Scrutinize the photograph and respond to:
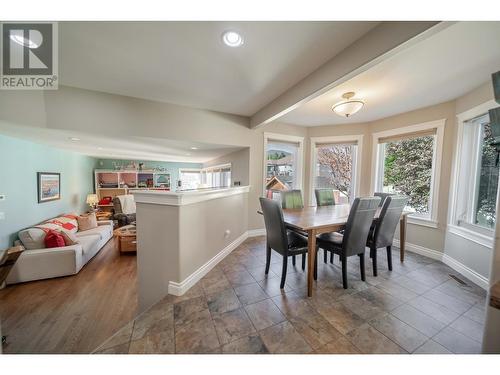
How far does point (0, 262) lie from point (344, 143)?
468 centimetres

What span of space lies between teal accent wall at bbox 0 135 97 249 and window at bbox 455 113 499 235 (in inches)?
263

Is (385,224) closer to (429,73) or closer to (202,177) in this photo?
(429,73)

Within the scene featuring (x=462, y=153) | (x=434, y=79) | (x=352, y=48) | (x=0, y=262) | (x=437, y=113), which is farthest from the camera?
(x=437, y=113)

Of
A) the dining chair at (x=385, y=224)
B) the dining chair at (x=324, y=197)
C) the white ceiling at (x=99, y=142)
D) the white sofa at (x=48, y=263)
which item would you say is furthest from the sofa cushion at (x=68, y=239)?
the dining chair at (x=385, y=224)

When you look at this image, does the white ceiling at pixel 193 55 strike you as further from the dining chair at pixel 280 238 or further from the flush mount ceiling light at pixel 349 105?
the dining chair at pixel 280 238

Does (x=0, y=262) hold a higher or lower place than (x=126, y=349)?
higher

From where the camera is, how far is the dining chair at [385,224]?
2.09 meters

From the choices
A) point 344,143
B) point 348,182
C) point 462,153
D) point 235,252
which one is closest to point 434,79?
point 462,153

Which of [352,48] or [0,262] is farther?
[352,48]

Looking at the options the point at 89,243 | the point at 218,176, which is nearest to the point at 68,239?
the point at 89,243

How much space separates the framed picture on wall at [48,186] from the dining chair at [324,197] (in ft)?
17.7

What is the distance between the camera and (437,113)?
2621 mm
